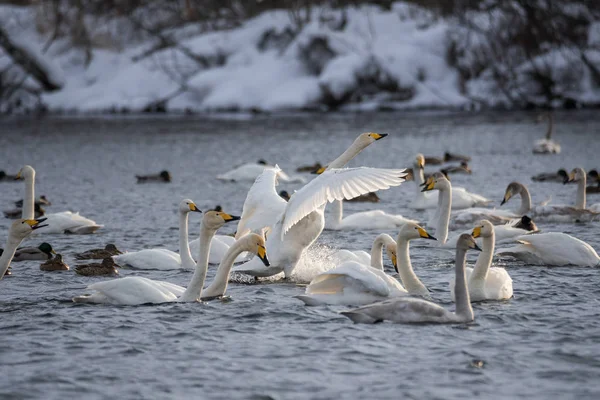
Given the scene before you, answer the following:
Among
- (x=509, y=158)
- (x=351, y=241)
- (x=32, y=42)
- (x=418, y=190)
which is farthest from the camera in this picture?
(x=32, y=42)

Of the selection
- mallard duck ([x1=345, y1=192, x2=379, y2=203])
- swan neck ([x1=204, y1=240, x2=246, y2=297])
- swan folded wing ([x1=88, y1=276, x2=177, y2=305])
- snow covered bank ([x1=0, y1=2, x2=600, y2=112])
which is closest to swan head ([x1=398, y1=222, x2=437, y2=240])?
swan neck ([x1=204, y1=240, x2=246, y2=297])

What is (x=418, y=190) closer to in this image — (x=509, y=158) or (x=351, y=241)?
(x=351, y=241)

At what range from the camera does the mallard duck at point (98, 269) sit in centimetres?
1130

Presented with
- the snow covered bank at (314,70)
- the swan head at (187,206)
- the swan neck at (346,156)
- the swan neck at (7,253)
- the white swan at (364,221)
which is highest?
the snow covered bank at (314,70)

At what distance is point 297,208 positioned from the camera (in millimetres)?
10477

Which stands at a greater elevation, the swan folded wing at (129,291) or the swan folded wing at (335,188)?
the swan folded wing at (335,188)

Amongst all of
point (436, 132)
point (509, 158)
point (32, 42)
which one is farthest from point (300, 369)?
point (32, 42)

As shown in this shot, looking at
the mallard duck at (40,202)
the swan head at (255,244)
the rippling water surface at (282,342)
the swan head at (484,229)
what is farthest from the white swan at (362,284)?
the mallard duck at (40,202)

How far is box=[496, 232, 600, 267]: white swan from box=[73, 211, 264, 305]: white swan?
124 inches

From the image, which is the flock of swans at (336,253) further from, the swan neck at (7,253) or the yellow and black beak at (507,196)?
the yellow and black beak at (507,196)

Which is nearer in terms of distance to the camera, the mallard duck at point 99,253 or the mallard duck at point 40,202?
the mallard duck at point 99,253

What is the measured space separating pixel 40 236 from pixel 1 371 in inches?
294

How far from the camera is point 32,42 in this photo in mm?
55375

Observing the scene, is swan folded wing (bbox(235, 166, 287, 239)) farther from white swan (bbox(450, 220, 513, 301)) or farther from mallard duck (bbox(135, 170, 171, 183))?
mallard duck (bbox(135, 170, 171, 183))
